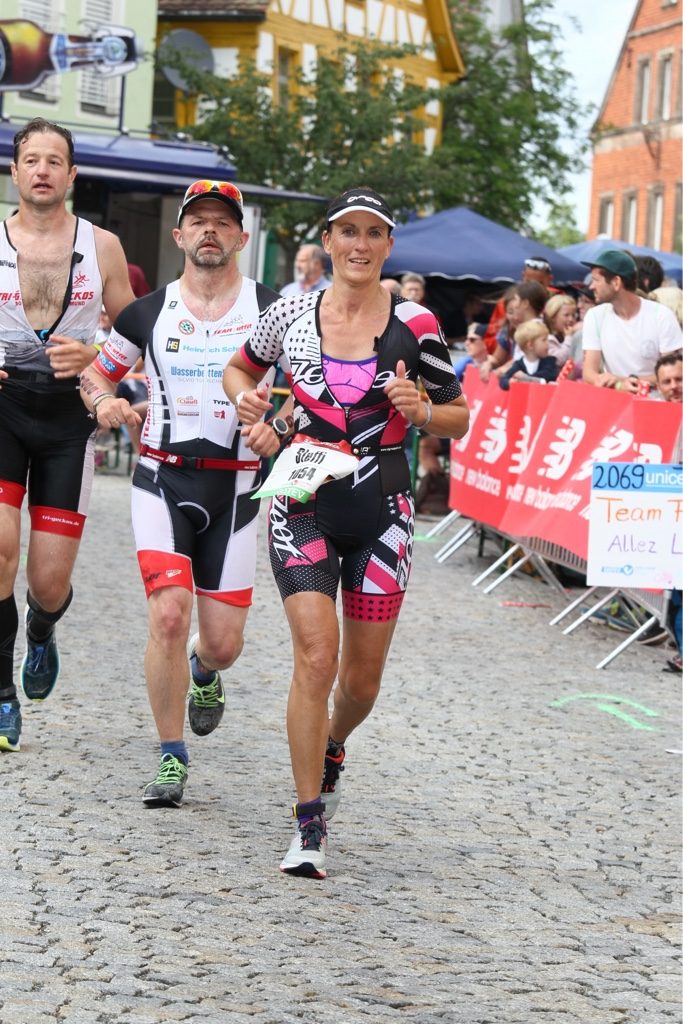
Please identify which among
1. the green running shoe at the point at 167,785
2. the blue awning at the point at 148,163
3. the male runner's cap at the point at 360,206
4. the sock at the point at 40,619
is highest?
A: the blue awning at the point at 148,163

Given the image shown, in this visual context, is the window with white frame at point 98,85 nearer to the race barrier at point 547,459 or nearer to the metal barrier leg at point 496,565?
the race barrier at point 547,459

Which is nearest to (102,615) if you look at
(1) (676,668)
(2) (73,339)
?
(1) (676,668)

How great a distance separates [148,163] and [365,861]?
19260 mm

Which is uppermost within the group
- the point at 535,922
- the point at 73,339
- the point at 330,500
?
the point at 73,339

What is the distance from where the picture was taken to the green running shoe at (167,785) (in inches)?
258

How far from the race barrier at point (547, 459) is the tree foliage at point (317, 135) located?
20398 millimetres

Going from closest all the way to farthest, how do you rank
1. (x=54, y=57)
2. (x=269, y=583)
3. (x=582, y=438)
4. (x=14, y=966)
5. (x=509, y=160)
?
(x=14, y=966) → (x=582, y=438) → (x=269, y=583) → (x=54, y=57) → (x=509, y=160)

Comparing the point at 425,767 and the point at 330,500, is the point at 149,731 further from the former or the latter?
the point at 330,500

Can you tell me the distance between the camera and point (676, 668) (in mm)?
10852

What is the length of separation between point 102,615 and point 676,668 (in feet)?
10.6

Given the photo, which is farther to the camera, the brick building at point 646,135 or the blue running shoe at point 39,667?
the brick building at point 646,135

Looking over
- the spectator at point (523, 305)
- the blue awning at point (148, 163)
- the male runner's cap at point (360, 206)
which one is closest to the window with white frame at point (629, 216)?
the blue awning at point (148, 163)

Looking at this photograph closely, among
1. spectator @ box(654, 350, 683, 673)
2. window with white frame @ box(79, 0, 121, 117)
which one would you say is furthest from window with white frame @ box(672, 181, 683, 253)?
spectator @ box(654, 350, 683, 673)

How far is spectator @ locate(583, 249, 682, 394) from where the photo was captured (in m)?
11.7
